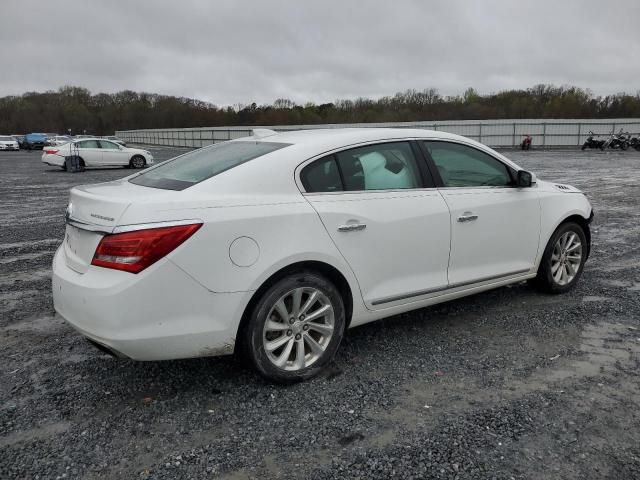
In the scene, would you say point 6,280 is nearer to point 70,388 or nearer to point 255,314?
point 70,388

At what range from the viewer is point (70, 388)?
3.49 metres

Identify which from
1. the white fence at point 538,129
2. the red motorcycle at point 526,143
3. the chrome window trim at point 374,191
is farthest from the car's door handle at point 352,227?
the red motorcycle at point 526,143

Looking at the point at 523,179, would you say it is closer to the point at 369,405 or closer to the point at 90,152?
the point at 369,405

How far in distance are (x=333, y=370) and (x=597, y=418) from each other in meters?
1.62

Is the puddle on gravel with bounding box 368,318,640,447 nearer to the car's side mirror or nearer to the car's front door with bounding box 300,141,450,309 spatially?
the car's front door with bounding box 300,141,450,309

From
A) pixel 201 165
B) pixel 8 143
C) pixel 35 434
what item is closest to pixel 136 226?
pixel 201 165

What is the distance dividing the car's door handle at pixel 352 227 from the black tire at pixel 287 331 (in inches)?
13.5

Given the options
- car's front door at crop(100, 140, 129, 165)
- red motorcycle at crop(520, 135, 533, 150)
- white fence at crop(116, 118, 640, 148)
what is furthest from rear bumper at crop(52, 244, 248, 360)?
red motorcycle at crop(520, 135, 533, 150)

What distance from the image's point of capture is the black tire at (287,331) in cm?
326

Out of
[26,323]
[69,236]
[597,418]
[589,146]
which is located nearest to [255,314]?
[69,236]

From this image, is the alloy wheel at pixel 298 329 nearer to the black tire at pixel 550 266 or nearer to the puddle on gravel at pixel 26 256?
the black tire at pixel 550 266

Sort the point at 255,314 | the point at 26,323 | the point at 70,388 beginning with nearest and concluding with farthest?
the point at 255,314 < the point at 70,388 < the point at 26,323

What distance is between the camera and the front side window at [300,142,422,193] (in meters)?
3.65

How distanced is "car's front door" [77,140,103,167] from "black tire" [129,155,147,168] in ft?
4.94
